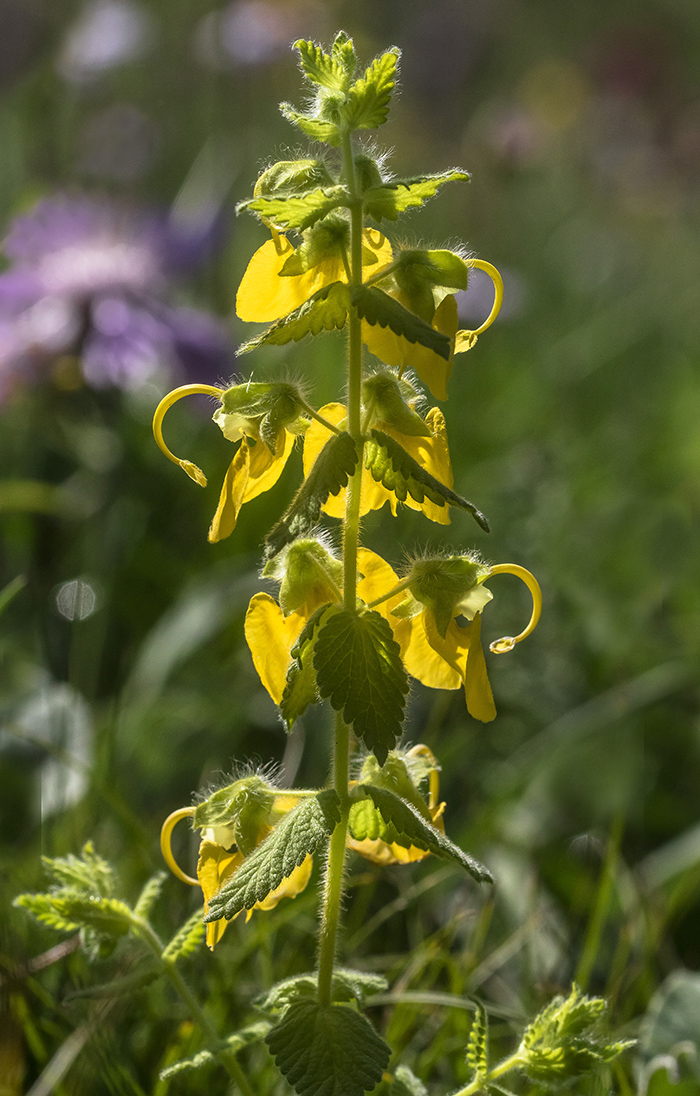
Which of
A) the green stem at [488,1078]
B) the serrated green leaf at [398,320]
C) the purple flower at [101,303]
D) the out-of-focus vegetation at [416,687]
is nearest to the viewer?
the serrated green leaf at [398,320]

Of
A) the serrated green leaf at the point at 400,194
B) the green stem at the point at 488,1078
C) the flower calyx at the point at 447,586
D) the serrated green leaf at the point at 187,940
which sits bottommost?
the green stem at the point at 488,1078

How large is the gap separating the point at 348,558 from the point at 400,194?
0.19 meters

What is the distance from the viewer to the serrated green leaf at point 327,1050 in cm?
56

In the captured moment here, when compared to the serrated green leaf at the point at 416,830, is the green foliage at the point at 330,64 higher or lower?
higher

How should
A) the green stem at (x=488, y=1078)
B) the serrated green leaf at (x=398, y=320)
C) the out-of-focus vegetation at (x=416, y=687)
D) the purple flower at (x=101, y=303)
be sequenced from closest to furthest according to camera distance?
1. the serrated green leaf at (x=398, y=320)
2. the green stem at (x=488, y=1078)
3. the out-of-focus vegetation at (x=416, y=687)
4. the purple flower at (x=101, y=303)

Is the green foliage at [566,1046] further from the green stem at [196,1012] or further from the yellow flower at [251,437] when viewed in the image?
the yellow flower at [251,437]

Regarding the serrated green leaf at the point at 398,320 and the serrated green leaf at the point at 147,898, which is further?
the serrated green leaf at the point at 147,898

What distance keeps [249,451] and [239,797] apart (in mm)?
201

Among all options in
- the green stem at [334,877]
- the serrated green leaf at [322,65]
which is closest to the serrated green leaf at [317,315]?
the serrated green leaf at [322,65]

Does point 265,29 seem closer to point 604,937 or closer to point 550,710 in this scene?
point 550,710

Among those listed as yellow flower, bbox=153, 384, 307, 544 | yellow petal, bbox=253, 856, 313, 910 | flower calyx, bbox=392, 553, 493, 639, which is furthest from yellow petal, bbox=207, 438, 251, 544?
yellow petal, bbox=253, 856, 313, 910

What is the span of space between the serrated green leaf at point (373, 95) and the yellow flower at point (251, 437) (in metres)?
0.14

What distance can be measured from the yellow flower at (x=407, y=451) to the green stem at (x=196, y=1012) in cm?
29

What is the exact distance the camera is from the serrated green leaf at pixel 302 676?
→ 57 cm
